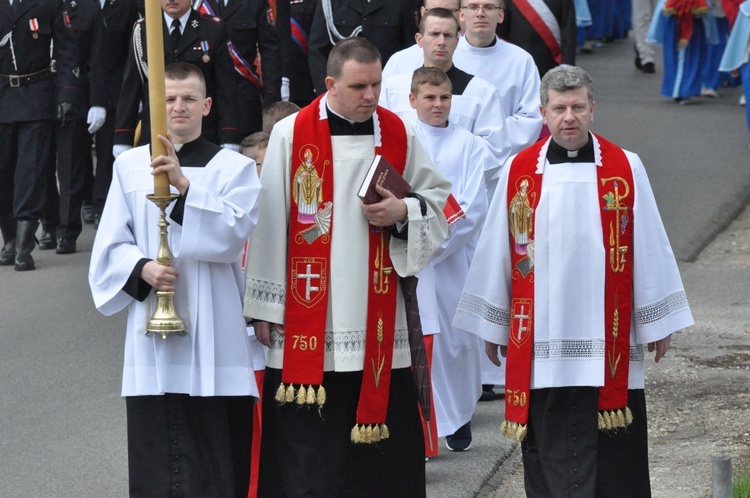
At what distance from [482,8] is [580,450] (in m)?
3.45

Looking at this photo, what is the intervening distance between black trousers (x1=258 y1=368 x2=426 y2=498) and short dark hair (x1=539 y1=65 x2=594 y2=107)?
1227 millimetres

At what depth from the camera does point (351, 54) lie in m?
5.28

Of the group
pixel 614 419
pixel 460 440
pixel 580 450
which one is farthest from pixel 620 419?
pixel 460 440

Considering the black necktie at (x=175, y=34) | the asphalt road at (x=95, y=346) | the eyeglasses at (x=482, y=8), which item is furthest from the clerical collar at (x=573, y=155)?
the black necktie at (x=175, y=34)

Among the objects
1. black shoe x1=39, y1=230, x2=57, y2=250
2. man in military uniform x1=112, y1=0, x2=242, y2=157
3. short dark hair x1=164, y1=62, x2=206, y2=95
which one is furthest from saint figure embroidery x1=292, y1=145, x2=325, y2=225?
black shoe x1=39, y1=230, x2=57, y2=250

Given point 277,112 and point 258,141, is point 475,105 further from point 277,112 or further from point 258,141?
point 258,141

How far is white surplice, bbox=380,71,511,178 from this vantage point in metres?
7.70

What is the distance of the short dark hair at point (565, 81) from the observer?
5504 millimetres

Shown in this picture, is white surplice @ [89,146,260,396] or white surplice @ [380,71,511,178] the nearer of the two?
white surplice @ [89,146,260,396]

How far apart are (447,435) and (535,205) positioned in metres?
1.78

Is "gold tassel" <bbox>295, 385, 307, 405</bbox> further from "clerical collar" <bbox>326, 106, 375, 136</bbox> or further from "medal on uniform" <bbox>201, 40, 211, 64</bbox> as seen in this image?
"medal on uniform" <bbox>201, 40, 211, 64</bbox>

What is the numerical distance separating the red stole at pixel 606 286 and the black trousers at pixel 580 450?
0.06 metres

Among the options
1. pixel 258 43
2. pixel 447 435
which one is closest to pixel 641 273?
pixel 447 435

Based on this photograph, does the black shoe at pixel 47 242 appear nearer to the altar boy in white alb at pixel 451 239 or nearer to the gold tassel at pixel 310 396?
the altar boy in white alb at pixel 451 239
